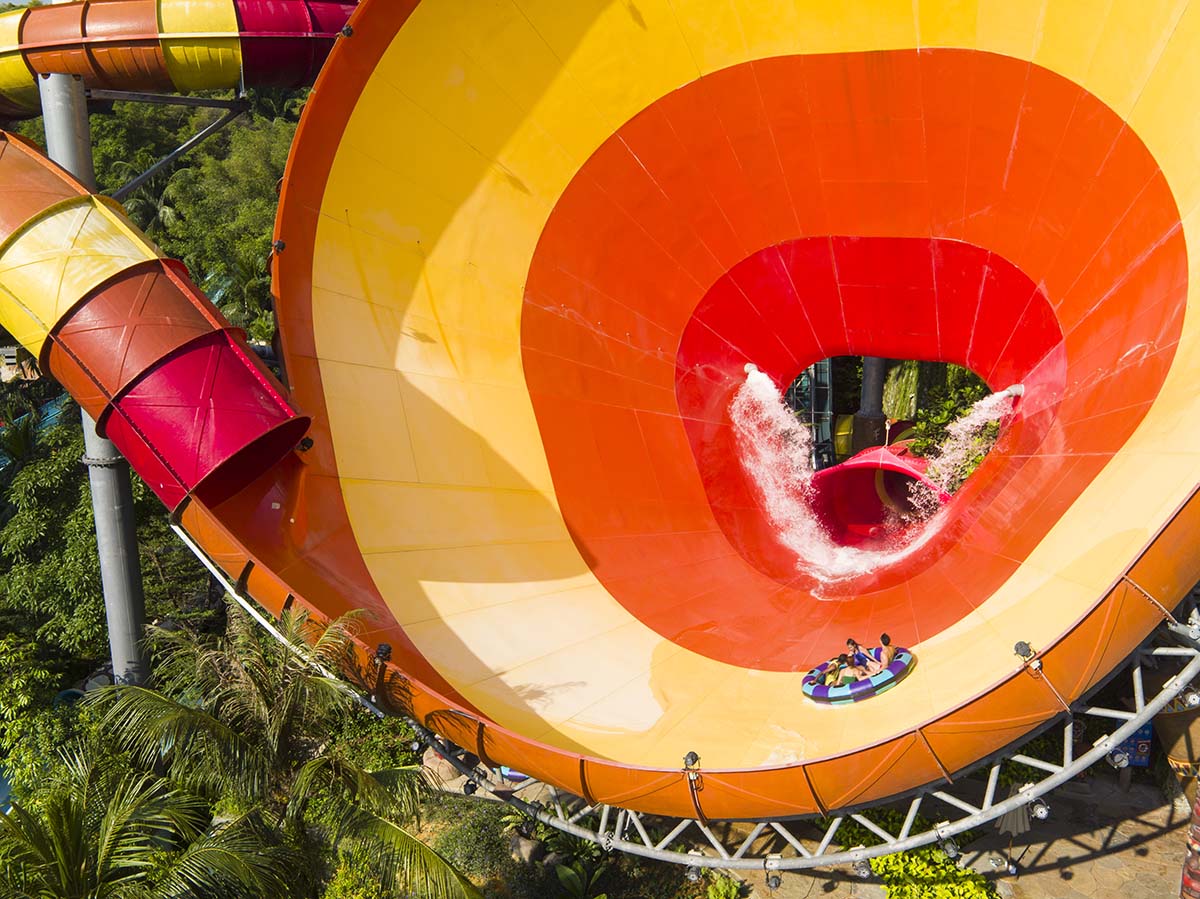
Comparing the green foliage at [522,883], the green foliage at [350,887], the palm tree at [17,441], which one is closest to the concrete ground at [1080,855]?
the green foliage at [522,883]

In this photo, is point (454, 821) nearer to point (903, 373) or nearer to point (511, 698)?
point (511, 698)

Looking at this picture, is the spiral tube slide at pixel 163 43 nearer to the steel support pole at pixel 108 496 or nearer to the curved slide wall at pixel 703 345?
the steel support pole at pixel 108 496

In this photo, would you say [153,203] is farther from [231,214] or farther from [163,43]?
[163,43]

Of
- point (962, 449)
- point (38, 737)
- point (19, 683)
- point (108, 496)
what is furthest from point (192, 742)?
point (962, 449)

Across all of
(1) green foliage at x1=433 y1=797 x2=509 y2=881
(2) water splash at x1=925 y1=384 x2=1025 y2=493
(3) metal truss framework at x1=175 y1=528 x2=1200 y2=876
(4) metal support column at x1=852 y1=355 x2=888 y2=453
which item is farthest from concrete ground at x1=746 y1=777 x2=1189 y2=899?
(4) metal support column at x1=852 y1=355 x2=888 y2=453

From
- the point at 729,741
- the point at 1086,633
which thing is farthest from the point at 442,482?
the point at 1086,633
